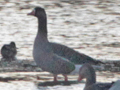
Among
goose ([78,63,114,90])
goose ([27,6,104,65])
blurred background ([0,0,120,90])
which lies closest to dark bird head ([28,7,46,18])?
goose ([27,6,104,65])

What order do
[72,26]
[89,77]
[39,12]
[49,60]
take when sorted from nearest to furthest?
[89,77] → [49,60] → [39,12] → [72,26]

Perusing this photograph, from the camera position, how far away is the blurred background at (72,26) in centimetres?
1347

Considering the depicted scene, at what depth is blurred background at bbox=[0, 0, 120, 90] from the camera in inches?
530

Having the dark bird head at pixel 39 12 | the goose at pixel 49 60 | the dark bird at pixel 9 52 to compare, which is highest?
the dark bird head at pixel 39 12

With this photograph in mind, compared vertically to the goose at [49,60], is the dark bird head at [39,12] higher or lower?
higher

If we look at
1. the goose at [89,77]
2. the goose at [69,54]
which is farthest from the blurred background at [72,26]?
the goose at [89,77]

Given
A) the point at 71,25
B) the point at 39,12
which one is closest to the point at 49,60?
the point at 39,12

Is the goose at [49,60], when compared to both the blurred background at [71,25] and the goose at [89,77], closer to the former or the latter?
the goose at [89,77]

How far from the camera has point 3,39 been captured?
15.0m

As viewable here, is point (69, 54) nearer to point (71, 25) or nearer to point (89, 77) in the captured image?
point (89, 77)

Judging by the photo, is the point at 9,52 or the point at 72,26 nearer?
the point at 9,52

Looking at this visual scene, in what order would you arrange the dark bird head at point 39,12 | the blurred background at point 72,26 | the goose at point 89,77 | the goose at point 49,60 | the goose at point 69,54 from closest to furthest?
the goose at point 89,77
the goose at point 49,60
the goose at point 69,54
the dark bird head at point 39,12
the blurred background at point 72,26

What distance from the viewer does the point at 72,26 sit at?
1692 centimetres

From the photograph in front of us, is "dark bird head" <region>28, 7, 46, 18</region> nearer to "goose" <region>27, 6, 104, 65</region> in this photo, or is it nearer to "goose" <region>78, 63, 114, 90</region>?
"goose" <region>27, 6, 104, 65</region>
